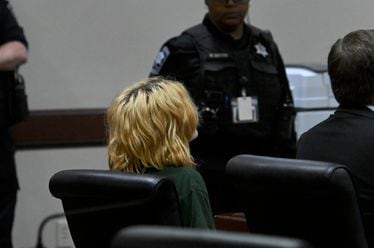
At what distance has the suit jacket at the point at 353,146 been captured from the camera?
2699 millimetres

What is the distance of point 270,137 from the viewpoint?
13.9 ft

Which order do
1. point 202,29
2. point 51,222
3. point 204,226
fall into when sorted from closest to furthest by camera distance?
point 204,226
point 202,29
point 51,222

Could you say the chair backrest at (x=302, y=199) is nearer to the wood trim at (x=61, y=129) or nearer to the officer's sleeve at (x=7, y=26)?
the officer's sleeve at (x=7, y=26)

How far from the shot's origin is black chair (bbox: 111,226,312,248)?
1.54 m

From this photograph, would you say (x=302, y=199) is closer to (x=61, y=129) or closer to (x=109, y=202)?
(x=109, y=202)

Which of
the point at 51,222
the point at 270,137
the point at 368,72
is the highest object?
the point at 368,72

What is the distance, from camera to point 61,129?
500 centimetres

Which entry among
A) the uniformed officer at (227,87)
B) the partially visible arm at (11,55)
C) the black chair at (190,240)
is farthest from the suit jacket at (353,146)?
the partially visible arm at (11,55)

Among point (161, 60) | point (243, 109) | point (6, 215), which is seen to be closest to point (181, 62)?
point (161, 60)

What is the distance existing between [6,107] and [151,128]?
1.65 meters

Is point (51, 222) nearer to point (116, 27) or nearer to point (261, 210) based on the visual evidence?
point (116, 27)

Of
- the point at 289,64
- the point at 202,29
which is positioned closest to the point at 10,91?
the point at 202,29

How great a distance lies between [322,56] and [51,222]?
5.50 ft

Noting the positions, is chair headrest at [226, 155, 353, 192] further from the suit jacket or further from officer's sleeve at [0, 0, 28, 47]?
officer's sleeve at [0, 0, 28, 47]
